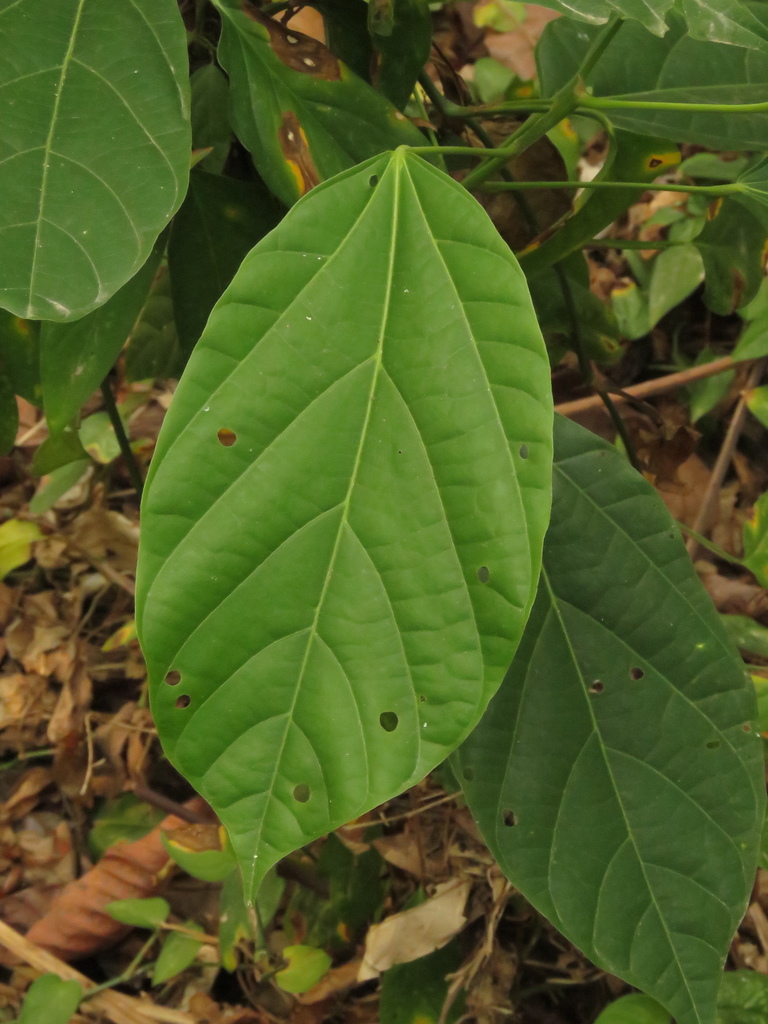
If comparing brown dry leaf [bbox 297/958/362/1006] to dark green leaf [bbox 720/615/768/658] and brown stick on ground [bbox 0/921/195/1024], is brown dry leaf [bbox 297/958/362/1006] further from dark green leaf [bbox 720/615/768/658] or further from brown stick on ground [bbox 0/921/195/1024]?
dark green leaf [bbox 720/615/768/658]

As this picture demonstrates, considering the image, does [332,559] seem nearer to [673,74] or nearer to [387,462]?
[387,462]

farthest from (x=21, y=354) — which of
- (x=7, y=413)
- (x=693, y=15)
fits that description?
(x=693, y=15)

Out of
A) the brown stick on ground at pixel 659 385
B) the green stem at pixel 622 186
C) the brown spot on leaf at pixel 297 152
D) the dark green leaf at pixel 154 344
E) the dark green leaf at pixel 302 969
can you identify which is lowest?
the dark green leaf at pixel 302 969

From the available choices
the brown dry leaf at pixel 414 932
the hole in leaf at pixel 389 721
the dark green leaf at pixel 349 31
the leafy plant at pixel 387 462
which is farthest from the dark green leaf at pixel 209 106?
the brown dry leaf at pixel 414 932

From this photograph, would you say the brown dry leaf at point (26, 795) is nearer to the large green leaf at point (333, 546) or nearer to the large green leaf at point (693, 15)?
the large green leaf at point (333, 546)

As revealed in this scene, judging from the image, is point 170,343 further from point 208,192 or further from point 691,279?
point 691,279

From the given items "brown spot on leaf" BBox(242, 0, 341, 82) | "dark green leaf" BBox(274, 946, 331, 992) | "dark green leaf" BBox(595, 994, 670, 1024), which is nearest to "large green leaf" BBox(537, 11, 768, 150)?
"brown spot on leaf" BBox(242, 0, 341, 82)
